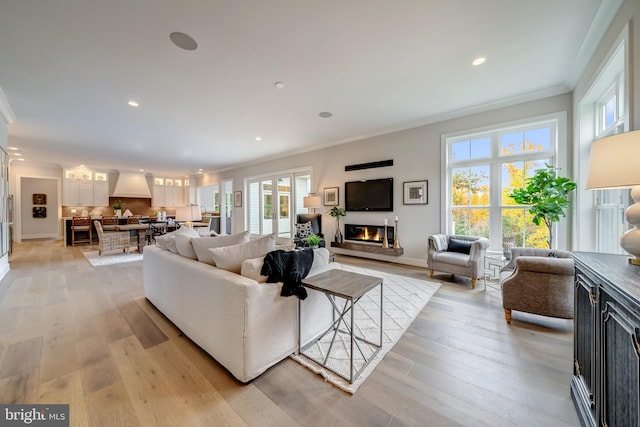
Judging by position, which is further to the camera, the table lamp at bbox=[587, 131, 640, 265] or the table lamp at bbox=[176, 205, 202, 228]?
the table lamp at bbox=[176, 205, 202, 228]

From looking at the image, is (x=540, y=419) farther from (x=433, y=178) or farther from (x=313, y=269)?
(x=433, y=178)

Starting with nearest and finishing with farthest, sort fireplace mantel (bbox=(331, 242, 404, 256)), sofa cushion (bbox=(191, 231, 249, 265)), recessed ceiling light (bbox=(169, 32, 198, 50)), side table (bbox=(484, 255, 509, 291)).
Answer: sofa cushion (bbox=(191, 231, 249, 265)), recessed ceiling light (bbox=(169, 32, 198, 50)), side table (bbox=(484, 255, 509, 291)), fireplace mantel (bbox=(331, 242, 404, 256))

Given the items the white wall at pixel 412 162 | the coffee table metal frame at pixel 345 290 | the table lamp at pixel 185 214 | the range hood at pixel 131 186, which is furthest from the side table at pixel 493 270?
the range hood at pixel 131 186

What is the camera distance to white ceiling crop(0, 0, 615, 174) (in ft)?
6.49

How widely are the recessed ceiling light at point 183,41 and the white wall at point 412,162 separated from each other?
3752 millimetres

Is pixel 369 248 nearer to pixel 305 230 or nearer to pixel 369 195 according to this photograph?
pixel 369 195

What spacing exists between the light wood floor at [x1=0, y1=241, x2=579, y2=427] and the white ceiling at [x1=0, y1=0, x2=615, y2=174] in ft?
9.17

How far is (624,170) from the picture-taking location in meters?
1.24

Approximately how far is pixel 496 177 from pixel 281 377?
4308 millimetres

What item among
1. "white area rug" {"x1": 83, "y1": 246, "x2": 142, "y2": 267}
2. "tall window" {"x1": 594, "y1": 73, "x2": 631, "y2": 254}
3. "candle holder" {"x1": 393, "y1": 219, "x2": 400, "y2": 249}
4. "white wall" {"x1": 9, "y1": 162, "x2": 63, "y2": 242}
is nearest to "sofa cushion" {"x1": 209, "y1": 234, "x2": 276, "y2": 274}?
"tall window" {"x1": 594, "y1": 73, "x2": 631, "y2": 254}

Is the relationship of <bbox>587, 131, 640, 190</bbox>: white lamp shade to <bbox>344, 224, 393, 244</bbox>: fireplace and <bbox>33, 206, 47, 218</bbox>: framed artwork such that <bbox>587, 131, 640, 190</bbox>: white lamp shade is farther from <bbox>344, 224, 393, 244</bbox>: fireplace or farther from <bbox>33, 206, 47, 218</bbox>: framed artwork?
<bbox>33, 206, 47, 218</bbox>: framed artwork

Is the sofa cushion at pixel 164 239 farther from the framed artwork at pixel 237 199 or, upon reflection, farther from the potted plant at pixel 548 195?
the framed artwork at pixel 237 199

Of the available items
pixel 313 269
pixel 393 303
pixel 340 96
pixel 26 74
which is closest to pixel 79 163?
pixel 26 74

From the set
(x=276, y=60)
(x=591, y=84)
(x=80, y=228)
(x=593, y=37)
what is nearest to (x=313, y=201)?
(x=276, y=60)
